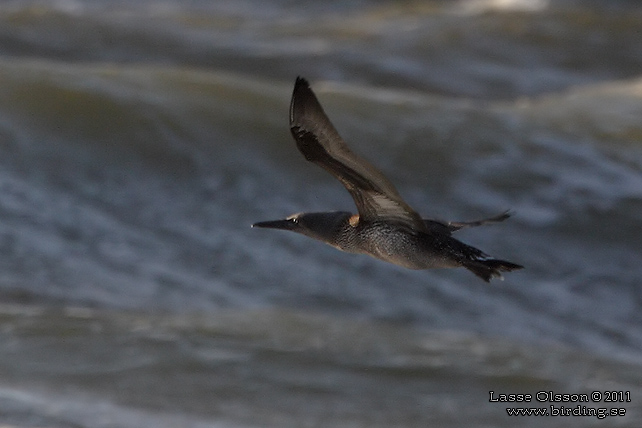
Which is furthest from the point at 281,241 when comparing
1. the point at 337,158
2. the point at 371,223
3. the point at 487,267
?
the point at 337,158

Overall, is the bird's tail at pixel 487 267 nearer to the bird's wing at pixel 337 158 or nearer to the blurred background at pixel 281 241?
the bird's wing at pixel 337 158

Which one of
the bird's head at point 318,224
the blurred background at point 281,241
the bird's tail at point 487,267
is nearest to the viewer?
the bird's tail at point 487,267

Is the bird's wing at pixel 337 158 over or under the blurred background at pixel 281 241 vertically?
under

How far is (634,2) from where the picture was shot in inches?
634

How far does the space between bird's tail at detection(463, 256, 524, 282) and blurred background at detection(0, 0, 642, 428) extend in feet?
5.59

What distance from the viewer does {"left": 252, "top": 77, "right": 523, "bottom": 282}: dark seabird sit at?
3.83 metres

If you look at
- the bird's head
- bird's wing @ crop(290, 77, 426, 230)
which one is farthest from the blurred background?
bird's wing @ crop(290, 77, 426, 230)

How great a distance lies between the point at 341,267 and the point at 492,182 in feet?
6.05

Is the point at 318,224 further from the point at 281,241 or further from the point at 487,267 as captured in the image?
the point at 281,241

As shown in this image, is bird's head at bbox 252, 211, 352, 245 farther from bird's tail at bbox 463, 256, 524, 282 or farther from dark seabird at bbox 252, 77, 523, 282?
bird's tail at bbox 463, 256, 524, 282

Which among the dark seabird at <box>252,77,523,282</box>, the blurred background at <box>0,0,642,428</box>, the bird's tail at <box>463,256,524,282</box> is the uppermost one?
the blurred background at <box>0,0,642,428</box>

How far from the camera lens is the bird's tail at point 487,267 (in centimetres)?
401

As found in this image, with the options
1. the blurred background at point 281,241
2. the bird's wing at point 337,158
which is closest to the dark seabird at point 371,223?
the bird's wing at point 337,158

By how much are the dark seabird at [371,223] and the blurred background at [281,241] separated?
1453 millimetres
